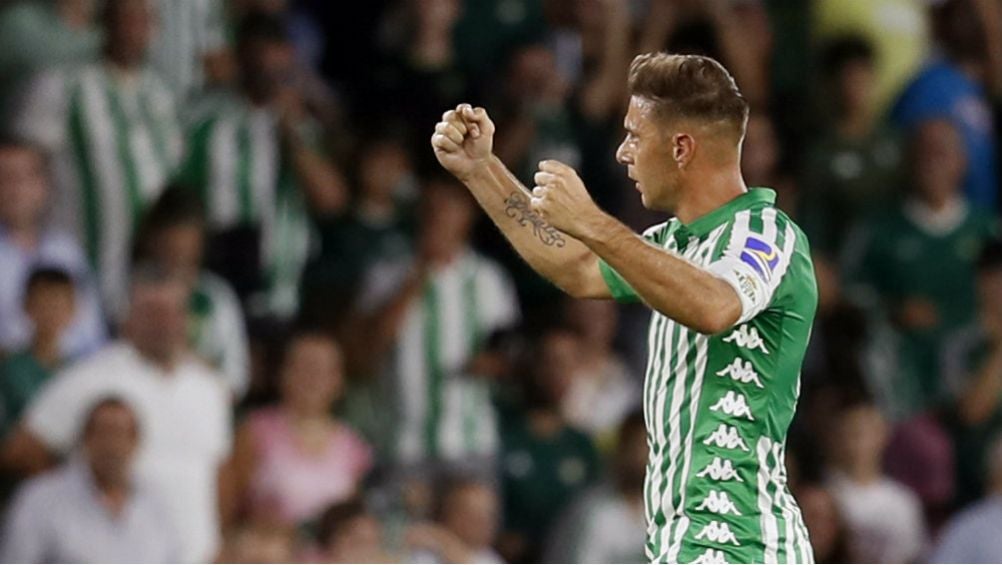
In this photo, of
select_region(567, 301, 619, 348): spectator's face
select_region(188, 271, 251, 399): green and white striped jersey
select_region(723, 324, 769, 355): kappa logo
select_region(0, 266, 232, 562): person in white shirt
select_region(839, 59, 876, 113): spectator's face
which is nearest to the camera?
select_region(723, 324, 769, 355): kappa logo

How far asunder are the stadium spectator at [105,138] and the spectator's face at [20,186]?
202 millimetres

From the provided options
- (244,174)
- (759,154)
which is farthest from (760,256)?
(759,154)

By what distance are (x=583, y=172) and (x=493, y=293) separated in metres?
0.74

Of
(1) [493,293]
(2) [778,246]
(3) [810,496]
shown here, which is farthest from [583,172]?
(2) [778,246]

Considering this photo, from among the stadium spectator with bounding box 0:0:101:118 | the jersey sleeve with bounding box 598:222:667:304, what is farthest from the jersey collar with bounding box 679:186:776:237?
the stadium spectator with bounding box 0:0:101:118

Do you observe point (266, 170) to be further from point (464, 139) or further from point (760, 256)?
point (760, 256)

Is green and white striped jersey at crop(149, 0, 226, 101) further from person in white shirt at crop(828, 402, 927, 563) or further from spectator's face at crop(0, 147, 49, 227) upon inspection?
person in white shirt at crop(828, 402, 927, 563)

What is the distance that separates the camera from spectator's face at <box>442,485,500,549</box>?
316 inches

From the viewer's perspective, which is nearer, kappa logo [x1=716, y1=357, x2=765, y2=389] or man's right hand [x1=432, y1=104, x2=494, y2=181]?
kappa logo [x1=716, y1=357, x2=765, y2=389]

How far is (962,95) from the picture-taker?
9508mm

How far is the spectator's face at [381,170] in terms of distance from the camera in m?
8.74

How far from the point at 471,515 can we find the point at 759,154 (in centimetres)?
222

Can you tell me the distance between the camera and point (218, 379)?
8.02 m

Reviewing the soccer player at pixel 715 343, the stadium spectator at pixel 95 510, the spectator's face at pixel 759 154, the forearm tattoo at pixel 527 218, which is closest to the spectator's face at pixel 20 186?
the stadium spectator at pixel 95 510
